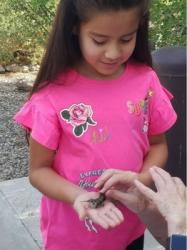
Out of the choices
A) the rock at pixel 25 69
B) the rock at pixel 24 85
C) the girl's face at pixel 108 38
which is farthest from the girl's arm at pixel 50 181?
the rock at pixel 25 69

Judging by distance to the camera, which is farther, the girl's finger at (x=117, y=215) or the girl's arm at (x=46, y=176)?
the girl's arm at (x=46, y=176)

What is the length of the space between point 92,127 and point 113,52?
27cm

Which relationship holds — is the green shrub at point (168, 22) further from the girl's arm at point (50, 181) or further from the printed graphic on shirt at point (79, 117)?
the girl's arm at point (50, 181)

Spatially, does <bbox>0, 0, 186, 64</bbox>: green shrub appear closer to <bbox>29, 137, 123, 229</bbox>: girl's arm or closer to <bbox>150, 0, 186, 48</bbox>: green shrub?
<bbox>150, 0, 186, 48</bbox>: green shrub

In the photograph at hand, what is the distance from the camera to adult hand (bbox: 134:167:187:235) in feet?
4.99

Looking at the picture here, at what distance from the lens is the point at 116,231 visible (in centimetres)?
191

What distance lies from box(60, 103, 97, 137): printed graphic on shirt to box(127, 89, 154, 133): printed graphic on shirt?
14 cm

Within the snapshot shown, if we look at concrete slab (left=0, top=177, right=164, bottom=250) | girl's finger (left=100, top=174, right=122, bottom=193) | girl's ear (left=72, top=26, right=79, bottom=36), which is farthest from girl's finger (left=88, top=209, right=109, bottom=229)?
concrete slab (left=0, top=177, right=164, bottom=250)

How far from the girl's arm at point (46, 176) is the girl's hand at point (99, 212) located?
0.33 ft

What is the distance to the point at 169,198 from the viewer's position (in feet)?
5.25

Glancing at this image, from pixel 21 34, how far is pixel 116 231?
477cm

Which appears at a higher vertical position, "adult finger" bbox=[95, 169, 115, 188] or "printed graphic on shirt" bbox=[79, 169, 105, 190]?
"adult finger" bbox=[95, 169, 115, 188]

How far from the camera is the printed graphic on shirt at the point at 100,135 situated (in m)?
1.77

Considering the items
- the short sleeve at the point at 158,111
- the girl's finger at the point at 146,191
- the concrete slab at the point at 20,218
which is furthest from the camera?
the concrete slab at the point at 20,218
